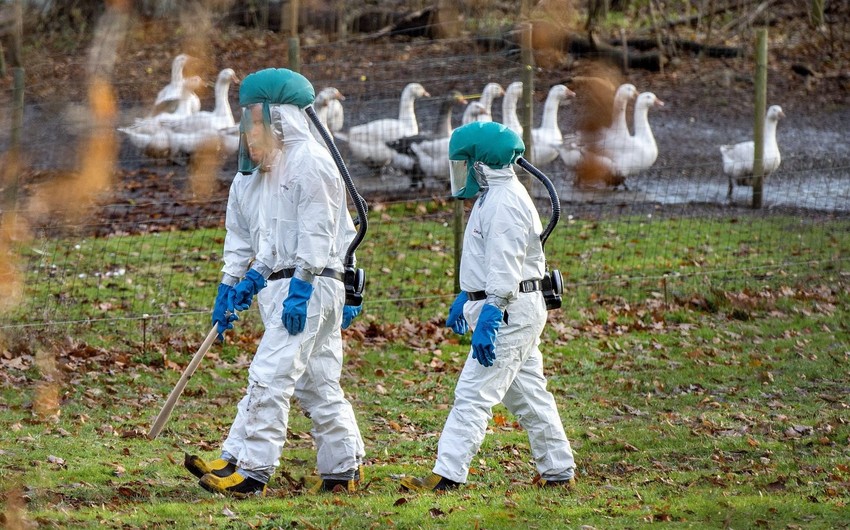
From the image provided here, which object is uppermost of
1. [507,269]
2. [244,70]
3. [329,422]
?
[244,70]

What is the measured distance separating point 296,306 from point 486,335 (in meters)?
0.99

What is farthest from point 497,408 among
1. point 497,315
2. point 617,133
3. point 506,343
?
point 617,133

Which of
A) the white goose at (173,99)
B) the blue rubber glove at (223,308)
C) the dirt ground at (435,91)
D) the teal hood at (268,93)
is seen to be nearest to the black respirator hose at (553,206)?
the teal hood at (268,93)

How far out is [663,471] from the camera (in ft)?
22.8

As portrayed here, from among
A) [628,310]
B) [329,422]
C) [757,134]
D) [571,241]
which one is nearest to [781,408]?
[628,310]

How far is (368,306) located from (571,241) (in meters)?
3.32

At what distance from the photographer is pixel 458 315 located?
6.68m

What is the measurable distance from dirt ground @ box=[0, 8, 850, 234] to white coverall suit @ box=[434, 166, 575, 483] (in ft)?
26.1

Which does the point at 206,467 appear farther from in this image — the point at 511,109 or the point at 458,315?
the point at 511,109

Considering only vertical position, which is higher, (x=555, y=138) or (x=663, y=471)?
(x=555, y=138)

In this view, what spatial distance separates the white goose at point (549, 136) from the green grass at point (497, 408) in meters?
1.75

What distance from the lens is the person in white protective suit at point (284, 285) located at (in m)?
6.01

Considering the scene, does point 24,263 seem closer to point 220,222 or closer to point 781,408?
point 220,222

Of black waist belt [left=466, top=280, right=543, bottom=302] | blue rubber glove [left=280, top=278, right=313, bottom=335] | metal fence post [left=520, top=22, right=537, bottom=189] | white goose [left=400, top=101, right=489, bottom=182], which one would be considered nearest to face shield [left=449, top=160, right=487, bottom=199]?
black waist belt [left=466, top=280, right=543, bottom=302]
